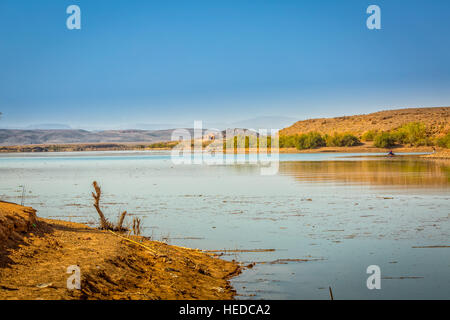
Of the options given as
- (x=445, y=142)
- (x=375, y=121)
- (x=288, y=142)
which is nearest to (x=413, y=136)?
(x=445, y=142)

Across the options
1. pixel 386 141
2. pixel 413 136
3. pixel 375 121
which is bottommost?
pixel 386 141

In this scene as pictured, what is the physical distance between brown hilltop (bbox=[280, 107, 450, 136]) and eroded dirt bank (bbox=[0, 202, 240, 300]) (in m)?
114

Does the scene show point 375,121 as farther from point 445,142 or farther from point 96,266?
point 96,266

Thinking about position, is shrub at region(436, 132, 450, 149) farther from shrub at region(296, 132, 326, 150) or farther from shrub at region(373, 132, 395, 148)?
shrub at region(296, 132, 326, 150)

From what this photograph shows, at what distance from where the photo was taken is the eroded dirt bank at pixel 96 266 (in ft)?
18.4

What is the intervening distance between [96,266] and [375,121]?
134m

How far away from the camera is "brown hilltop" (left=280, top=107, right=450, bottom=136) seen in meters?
120

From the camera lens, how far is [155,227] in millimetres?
12000

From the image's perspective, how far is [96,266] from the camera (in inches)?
256

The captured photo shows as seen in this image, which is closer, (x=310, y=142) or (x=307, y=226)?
(x=307, y=226)

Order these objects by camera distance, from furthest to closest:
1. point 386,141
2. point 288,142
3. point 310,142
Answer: point 288,142 → point 310,142 → point 386,141

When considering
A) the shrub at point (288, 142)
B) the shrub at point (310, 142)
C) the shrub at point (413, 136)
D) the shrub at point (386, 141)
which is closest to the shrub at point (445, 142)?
the shrub at point (413, 136)

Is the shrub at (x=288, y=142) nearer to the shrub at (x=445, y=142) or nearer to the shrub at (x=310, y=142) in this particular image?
the shrub at (x=310, y=142)

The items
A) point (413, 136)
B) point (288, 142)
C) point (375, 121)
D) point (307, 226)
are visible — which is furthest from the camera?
point (375, 121)
